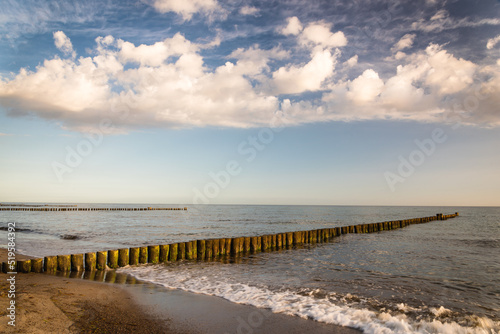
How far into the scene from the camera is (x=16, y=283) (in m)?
8.58

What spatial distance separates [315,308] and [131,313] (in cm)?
435

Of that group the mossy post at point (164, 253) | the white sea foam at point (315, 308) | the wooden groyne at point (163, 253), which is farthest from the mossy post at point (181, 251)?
the white sea foam at point (315, 308)

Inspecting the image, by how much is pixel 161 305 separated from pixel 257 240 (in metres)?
11.7

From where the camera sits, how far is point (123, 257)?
12562mm

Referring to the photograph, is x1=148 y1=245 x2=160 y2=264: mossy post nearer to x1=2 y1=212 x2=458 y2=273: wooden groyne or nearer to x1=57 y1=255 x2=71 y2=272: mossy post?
x1=2 y1=212 x2=458 y2=273: wooden groyne

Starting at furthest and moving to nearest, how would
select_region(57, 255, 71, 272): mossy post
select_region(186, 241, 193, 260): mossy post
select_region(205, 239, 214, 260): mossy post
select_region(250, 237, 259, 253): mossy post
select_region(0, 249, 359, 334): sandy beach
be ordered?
select_region(250, 237, 259, 253): mossy post
select_region(205, 239, 214, 260): mossy post
select_region(186, 241, 193, 260): mossy post
select_region(57, 255, 71, 272): mossy post
select_region(0, 249, 359, 334): sandy beach

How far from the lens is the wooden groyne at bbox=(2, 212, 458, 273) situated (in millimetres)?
10680

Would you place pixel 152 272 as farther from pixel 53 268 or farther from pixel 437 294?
pixel 437 294

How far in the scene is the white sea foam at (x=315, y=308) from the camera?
251 inches

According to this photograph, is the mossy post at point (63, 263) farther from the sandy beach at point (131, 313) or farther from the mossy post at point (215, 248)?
the mossy post at point (215, 248)

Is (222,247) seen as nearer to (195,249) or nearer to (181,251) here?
(195,249)

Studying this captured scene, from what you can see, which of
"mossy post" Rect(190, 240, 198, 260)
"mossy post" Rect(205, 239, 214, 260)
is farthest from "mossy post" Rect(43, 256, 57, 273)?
"mossy post" Rect(205, 239, 214, 260)

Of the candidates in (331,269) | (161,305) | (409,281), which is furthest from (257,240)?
(161,305)

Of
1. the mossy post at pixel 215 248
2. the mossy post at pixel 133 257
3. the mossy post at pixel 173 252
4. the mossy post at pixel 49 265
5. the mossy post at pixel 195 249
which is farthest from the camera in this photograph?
the mossy post at pixel 215 248
